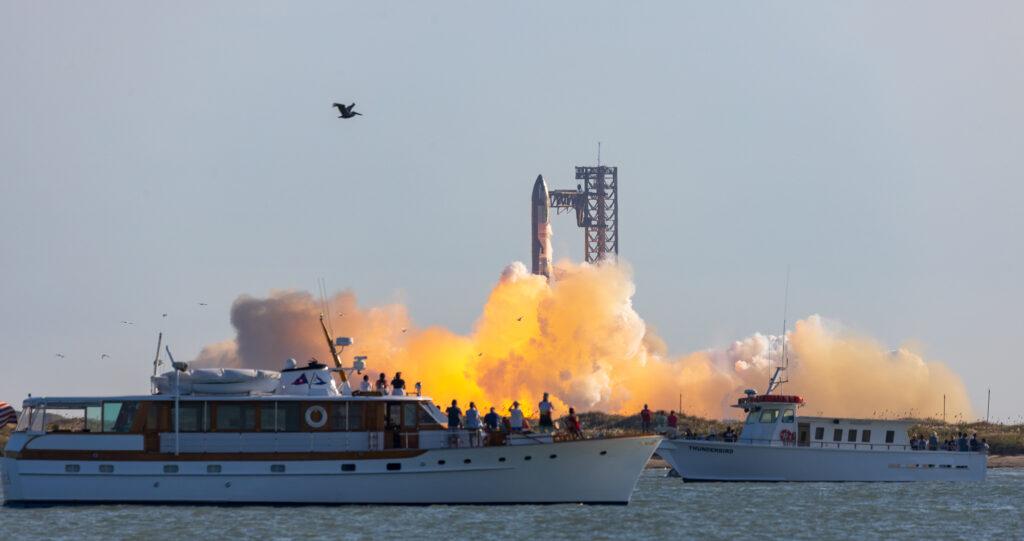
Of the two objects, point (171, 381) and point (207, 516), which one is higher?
point (171, 381)

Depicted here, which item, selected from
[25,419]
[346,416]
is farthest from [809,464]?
[25,419]

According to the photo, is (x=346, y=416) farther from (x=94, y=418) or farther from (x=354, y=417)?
(x=94, y=418)

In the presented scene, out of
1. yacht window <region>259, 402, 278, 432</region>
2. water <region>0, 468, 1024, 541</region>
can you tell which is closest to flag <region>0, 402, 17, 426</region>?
water <region>0, 468, 1024, 541</region>

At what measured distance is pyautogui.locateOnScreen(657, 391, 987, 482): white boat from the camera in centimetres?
7738

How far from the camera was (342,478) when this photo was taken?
187ft

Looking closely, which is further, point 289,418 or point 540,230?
point 540,230

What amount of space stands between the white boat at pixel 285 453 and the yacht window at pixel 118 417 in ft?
0.11

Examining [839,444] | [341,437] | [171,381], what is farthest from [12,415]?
[839,444]

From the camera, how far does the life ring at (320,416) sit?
57812mm

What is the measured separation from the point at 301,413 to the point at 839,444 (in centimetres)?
3054

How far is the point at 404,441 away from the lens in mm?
57812

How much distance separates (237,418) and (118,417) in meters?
4.16

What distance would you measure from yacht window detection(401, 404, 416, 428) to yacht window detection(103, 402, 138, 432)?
9.07 metres

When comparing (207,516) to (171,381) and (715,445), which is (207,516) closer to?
(171,381)
